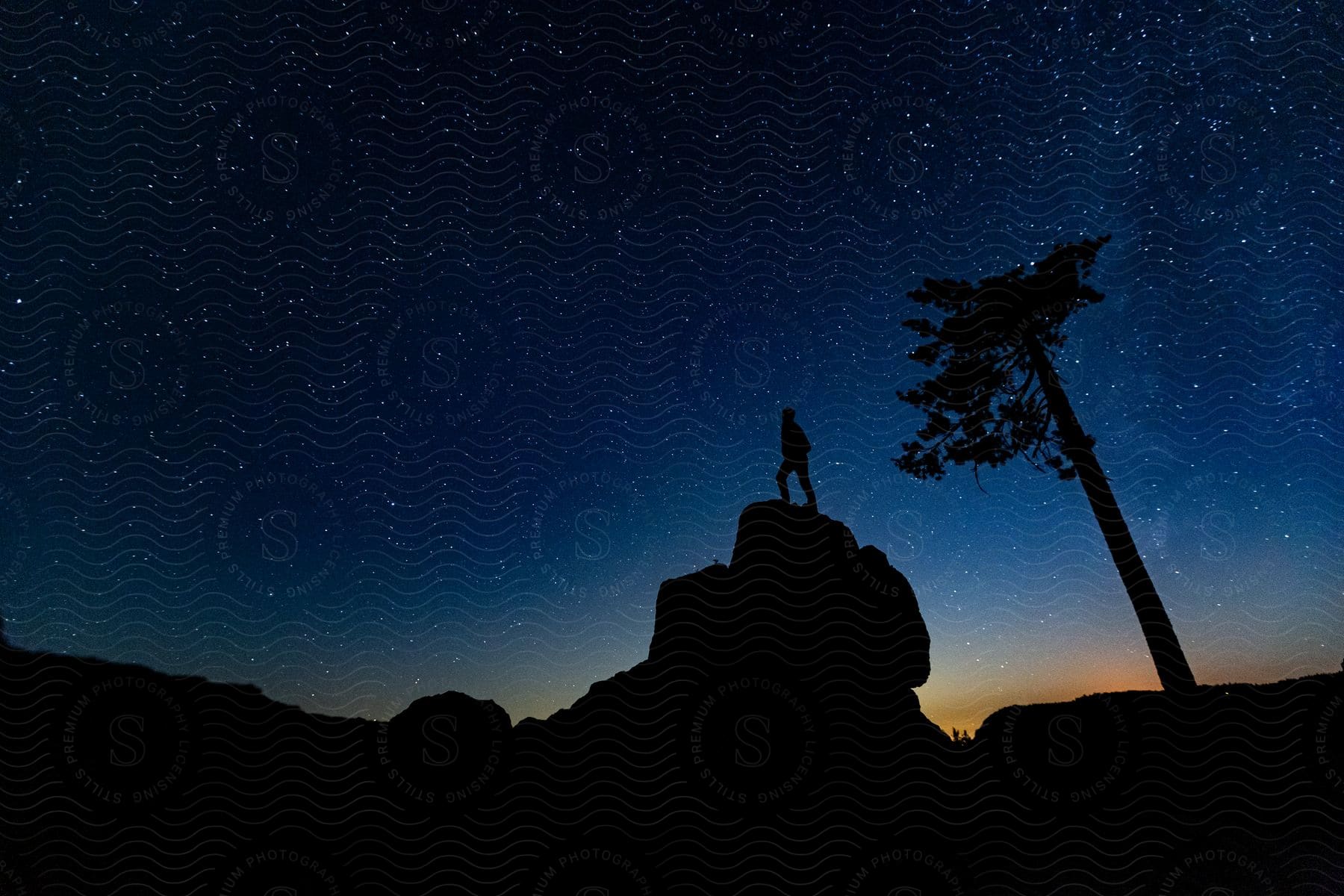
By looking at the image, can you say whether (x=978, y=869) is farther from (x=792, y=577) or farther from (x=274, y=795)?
(x=274, y=795)

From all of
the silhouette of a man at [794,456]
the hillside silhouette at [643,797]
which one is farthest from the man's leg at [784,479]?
the hillside silhouette at [643,797]

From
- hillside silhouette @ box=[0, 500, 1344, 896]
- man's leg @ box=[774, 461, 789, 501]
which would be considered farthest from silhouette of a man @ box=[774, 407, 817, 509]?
hillside silhouette @ box=[0, 500, 1344, 896]

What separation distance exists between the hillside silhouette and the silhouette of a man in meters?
4.65

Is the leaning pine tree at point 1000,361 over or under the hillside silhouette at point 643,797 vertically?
over

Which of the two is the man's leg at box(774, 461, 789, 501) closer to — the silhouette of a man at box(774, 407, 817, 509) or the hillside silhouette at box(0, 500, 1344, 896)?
the silhouette of a man at box(774, 407, 817, 509)

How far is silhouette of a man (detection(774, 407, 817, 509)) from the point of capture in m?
12.2

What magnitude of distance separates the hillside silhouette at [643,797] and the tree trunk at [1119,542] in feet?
9.88

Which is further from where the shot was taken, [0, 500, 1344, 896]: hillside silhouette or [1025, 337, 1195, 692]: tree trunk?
[1025, 337, 1195, 692]: tree trunk

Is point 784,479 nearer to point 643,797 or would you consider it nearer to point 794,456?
point 794,456

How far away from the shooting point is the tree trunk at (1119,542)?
11.9 meters

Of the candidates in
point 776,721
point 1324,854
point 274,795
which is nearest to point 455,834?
point 274,795

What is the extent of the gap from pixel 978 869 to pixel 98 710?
10.5 metres

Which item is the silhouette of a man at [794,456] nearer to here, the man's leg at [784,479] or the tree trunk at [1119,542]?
the man's leg at [784,479]

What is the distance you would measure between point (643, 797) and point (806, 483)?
6074 millimetres
